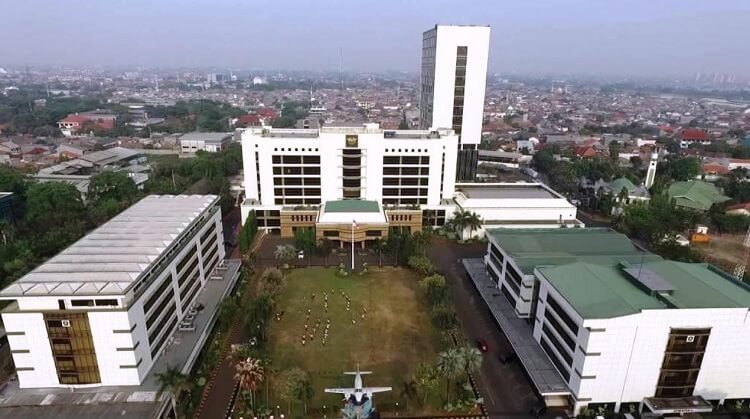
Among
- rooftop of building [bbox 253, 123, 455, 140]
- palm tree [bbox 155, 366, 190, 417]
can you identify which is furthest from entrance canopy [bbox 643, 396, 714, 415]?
rooftop of building [bbox 253, 123, 455, 140]

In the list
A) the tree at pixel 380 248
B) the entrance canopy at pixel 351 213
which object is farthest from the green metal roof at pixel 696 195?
the tree at pixel 380 248

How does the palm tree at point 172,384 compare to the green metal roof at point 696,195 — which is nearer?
the palm tree at point 172,384

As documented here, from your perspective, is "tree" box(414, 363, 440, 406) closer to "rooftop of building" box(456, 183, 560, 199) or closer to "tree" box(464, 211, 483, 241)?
"tree" box(464, 211, 483, 241)

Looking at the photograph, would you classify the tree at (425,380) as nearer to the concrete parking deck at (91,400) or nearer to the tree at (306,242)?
the concrete parking deck at (91,400)

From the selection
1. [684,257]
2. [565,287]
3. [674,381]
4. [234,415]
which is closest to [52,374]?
[234,415]

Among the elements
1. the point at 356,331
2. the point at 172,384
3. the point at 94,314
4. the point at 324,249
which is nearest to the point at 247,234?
the point at 324,249

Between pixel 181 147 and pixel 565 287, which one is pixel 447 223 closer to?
pixel 565 287
